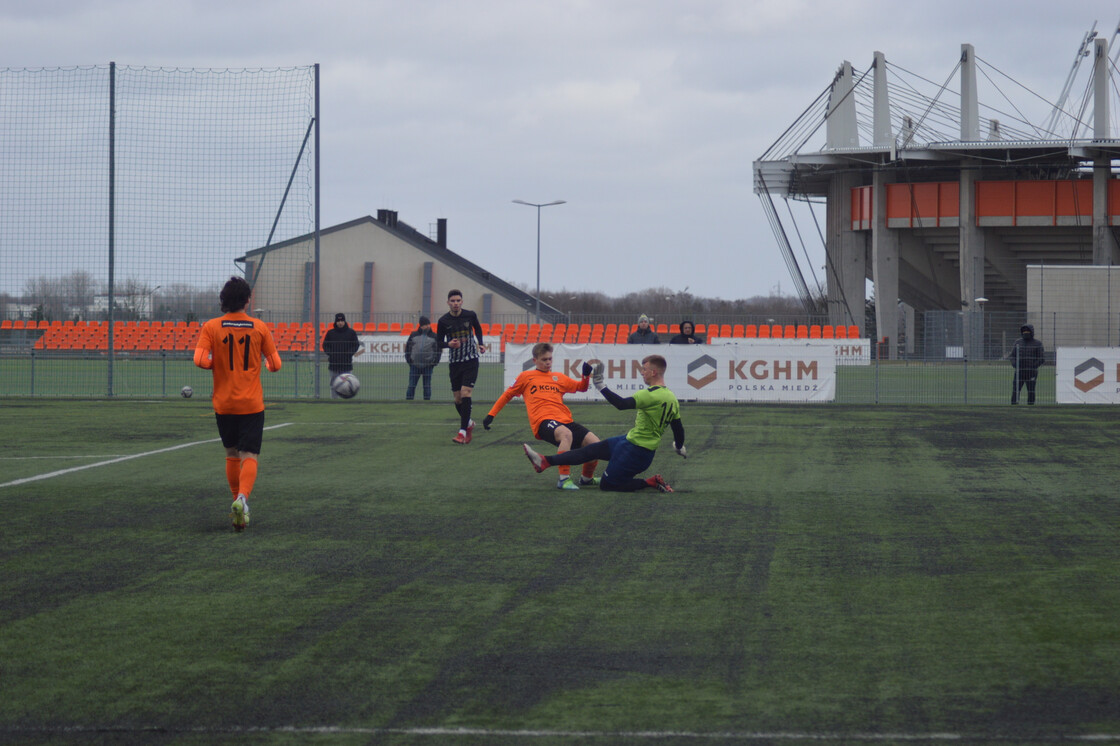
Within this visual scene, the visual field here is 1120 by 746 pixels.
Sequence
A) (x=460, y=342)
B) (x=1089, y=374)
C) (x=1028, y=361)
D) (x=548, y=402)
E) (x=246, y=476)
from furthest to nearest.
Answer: (x=1028, y=361) < (x=1089, y=374) < (x=460, y=342) < (x=548, y=402) < (x=246, y=476)

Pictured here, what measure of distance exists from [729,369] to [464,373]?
8.70 m

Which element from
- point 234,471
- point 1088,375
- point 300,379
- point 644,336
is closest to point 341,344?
point 300,379

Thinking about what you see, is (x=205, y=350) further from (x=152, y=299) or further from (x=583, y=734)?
(x=152, y=299)

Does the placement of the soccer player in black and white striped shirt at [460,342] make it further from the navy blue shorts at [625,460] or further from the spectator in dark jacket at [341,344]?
the spectator in dark jacket at [341,344]

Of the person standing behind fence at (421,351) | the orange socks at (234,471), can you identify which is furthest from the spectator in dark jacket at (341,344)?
the orange socks at (234,471)

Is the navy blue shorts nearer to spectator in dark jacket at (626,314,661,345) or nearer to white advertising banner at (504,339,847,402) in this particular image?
white advertising banner at (504,339,847,402)

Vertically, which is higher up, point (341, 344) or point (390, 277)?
point (390, 277)

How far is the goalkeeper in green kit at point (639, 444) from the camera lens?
1001cm

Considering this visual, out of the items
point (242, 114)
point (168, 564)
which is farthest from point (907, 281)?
point (168, 564)

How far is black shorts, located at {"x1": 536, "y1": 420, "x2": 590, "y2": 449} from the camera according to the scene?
431 inches

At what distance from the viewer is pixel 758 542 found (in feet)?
25.9

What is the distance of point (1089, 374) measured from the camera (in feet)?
73.7

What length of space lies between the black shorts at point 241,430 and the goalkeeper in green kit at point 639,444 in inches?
100

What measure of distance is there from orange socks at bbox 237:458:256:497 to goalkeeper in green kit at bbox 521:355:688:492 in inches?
100
